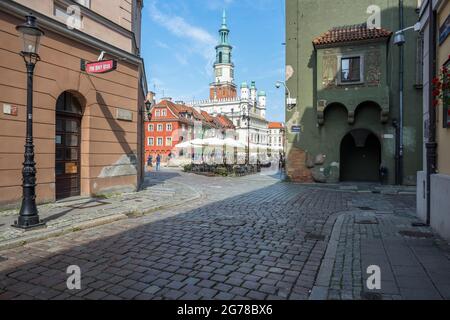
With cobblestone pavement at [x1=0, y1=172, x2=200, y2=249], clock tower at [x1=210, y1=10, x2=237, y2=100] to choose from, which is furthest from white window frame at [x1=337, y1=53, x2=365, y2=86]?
clock tower at [x1=210, y1=10, x2=237, y2=100]

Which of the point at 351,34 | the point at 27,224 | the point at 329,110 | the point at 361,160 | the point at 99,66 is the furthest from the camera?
the point at 361,160

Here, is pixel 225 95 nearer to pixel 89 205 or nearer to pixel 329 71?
pixel 329 71

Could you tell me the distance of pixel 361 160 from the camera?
69.6 ft

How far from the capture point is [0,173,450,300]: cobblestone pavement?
421cm

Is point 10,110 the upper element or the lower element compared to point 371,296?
upper

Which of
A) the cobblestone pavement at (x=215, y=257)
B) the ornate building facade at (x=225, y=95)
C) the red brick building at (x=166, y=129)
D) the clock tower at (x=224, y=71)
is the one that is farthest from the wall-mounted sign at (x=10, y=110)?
the clock tower at (x=224, y=71)

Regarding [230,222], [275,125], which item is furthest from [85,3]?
[275,125]

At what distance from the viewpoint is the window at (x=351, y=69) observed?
1878 centimetres

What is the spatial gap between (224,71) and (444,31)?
11742 cm

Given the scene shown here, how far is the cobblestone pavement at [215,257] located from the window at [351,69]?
1150cm
